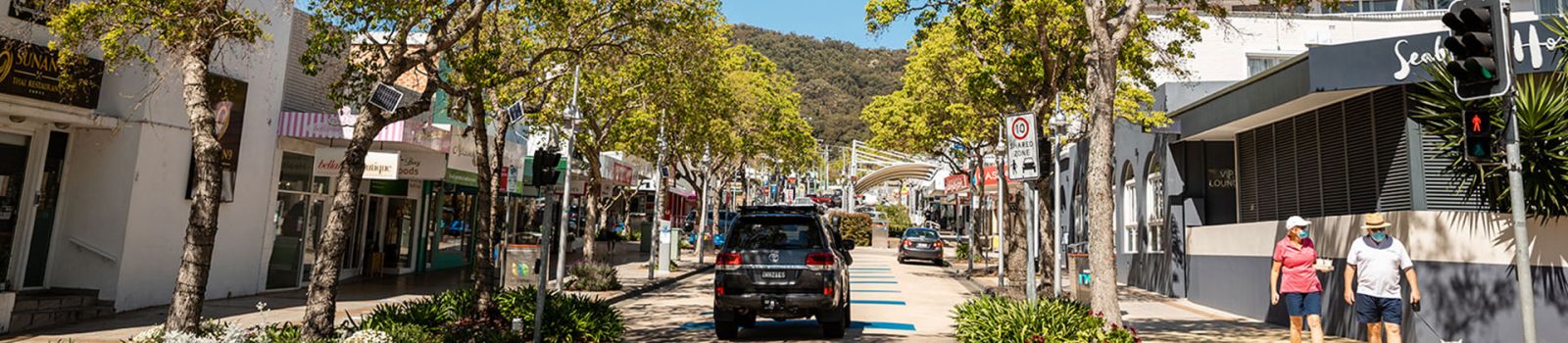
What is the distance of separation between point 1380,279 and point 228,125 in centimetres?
1596

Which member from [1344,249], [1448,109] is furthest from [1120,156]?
[1448,109]

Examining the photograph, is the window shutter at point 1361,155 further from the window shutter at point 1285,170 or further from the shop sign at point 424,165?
the shop sign at point 424,165

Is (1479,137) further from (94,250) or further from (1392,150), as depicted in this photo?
(94,250)

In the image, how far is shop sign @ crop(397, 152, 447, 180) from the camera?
18.4m

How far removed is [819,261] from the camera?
11.1 meters

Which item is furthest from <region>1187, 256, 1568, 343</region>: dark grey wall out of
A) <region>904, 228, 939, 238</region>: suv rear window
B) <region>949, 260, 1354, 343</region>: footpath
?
<region>904, 228, 939, 238</region>: suv rear window

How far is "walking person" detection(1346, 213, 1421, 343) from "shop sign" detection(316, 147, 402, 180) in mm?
14487

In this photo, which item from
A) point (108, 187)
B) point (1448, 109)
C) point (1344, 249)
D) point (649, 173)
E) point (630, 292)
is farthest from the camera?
point (649, 173)

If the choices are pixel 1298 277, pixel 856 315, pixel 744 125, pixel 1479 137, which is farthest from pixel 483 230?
pixel 744 125

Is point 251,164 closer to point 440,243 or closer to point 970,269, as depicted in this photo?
point 440,243

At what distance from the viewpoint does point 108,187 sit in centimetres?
1273

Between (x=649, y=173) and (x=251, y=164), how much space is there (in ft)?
102

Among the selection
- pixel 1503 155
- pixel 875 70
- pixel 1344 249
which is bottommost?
pixel 1344 249

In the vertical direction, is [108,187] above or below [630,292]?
above
